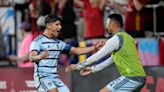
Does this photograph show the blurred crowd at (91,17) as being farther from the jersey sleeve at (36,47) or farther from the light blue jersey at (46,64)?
the jersey sleeve at (36,47)

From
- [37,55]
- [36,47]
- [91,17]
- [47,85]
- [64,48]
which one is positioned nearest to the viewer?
[37,55]

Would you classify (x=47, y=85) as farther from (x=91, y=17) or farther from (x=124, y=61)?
(x=91, y=17)

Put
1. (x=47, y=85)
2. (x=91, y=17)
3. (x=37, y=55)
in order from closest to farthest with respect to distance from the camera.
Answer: (x=37, y=55) → (x=47, y=85) → (x=91, y=17)

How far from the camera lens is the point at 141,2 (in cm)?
1476

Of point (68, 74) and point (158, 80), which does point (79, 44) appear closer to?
point (68, 74)

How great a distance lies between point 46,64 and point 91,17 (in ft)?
13.8

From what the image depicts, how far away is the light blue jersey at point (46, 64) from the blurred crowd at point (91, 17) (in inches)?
101

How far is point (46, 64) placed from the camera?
11.8 m

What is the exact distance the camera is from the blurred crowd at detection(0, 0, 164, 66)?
49.0 feet

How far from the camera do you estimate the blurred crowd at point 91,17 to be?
14922 millimetres

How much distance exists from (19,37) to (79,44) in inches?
110

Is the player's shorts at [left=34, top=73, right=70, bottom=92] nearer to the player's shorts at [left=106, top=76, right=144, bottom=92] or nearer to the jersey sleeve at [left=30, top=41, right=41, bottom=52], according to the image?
the jersey sleeve at [left=30, top=41, right=41, bottom=52]

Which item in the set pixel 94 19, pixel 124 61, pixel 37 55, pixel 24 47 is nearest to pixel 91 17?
pixel 94 19

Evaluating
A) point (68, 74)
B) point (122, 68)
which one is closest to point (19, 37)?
point (68, 74)
